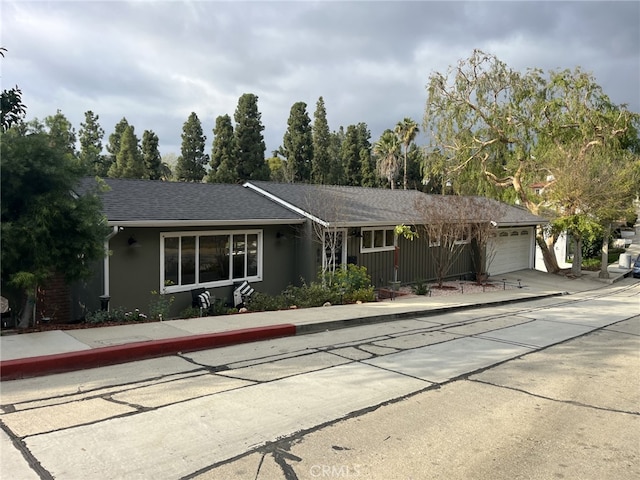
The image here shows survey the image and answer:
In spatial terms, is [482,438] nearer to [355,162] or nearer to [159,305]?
[159,305]

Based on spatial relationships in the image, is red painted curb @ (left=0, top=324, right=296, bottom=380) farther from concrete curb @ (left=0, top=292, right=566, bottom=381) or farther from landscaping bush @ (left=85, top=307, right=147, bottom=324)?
landscaping bush @ (left=85, top=307, right=147, bottom=324)

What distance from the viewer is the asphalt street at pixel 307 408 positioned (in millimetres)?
3938

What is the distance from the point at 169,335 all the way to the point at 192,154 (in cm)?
4070

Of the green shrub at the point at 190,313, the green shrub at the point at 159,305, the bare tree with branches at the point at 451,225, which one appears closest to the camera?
the green shrub at the point at 159,305

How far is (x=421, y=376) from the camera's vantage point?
6512 millimetres

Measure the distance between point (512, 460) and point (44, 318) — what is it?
349 inches

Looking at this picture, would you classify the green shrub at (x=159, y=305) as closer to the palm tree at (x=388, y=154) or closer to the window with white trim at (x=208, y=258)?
the window with white trim at (x=208, y=258)

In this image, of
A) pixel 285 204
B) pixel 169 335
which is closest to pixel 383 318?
pixel 169 335

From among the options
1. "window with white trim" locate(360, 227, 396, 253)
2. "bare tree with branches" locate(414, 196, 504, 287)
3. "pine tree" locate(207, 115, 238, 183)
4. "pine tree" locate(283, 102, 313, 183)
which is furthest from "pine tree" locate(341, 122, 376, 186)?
"window with white trim" locate(360, 227, 396, 253)

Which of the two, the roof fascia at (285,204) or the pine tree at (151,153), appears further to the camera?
the pine tree at (151,153)

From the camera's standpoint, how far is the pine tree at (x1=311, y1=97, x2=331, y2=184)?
46.4m

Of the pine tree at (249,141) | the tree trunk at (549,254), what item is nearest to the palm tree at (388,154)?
the pine tree at (249,141)

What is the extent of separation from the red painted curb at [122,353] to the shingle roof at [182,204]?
3.74m

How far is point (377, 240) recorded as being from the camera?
16125 millimetres
